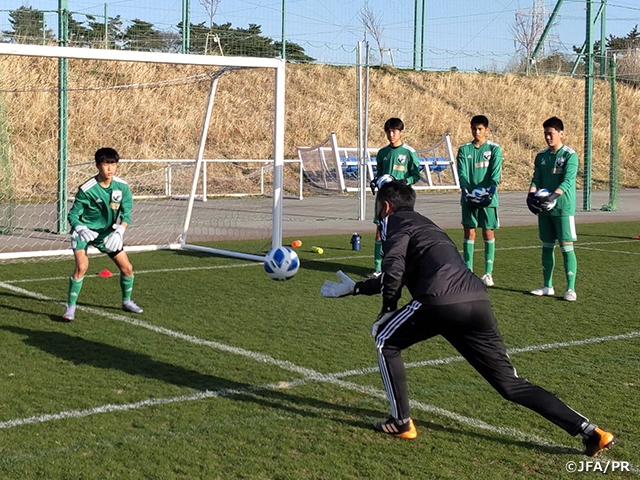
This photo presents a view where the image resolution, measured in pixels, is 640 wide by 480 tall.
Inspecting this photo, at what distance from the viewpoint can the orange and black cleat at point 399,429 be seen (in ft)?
16.6

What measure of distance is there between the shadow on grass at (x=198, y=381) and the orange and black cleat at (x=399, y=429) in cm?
18

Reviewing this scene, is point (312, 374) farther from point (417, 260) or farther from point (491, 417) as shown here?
point (417, 260)

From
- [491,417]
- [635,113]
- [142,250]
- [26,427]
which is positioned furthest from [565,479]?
[635,113]

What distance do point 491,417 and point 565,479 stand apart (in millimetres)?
973

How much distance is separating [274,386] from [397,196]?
1.86 meters

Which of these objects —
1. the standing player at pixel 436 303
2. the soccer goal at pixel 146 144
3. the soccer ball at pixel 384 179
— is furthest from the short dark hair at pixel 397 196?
the soccer goal at pixel 146 144

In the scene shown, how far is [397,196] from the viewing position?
4.93m

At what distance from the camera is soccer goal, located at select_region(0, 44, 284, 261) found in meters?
13.6

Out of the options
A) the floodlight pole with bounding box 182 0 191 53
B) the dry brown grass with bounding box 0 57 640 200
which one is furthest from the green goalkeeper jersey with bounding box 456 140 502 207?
the floodlight pole with bounding box 182 0 191 53

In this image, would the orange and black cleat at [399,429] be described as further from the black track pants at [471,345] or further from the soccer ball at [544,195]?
the soccer ball at [544,195]

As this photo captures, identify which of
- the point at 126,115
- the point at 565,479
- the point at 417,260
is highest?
the point at 126,115

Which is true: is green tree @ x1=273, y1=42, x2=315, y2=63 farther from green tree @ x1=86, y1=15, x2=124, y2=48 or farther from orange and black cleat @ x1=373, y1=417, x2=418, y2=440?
orange and black cleat @ x1=373, y1=417, x2=418, y2=440

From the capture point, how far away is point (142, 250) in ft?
43.4

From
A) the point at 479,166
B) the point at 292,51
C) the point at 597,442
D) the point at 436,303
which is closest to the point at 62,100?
the point at 479,166
